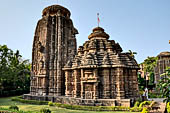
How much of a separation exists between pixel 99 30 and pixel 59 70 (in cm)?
751

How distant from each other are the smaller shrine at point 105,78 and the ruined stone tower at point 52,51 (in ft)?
11.9

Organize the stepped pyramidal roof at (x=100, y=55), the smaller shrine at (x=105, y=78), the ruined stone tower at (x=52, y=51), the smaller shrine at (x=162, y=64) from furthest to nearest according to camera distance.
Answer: the smaller shrine at (x=162, y=64) < the ruined stone tower at (x=52, y=51) < the stepped pyramidal roof at (x=100, y=55) < the smaller shrine at (x=105, y=78)

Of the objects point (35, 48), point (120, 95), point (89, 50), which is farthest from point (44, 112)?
point (35, 48)

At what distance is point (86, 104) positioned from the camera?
14.3m

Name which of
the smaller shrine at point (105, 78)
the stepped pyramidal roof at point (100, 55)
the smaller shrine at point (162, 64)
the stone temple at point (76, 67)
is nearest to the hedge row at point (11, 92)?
the stone temple at point (76, 67)

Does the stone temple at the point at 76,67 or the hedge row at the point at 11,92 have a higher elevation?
the stone temple at the point at 76,67

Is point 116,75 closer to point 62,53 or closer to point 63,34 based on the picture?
point 62,53

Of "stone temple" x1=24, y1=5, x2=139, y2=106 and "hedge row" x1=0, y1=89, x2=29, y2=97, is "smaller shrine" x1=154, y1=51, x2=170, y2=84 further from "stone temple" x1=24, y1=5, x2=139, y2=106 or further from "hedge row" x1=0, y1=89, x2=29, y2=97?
"hedge row" x1=0, y1=89, x2=29, y2=97

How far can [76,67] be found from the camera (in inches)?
638

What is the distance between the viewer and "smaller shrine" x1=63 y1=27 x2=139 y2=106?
1453cm

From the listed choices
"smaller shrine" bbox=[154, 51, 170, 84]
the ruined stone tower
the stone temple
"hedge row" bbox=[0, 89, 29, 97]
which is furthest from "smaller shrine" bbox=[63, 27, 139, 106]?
"smaller shrine" bbox=[154, 51, 170, 84]

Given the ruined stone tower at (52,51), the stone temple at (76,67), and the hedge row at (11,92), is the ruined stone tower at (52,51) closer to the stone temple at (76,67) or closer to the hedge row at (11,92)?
the stone temple at (76,67)

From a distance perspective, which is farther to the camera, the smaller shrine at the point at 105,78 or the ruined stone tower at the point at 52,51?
the ruined stone tower at the point at 52,51

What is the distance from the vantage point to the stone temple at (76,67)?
14797 millimetres
